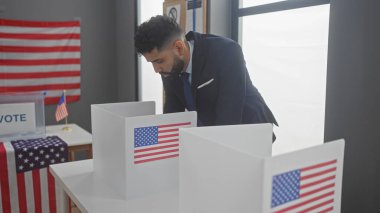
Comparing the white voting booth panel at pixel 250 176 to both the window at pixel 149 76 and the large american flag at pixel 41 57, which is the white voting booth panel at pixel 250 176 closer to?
the window at pixel 149 76

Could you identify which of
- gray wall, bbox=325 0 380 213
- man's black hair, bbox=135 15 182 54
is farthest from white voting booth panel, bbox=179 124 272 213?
gray wall, bbox=325 0 380 213

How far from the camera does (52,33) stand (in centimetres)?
378

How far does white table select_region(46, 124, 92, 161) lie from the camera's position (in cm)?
263

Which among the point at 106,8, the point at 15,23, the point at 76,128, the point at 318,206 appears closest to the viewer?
the point at 318,206

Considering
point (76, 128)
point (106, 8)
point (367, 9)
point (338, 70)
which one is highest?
point (106, 8)

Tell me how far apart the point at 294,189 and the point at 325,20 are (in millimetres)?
1396

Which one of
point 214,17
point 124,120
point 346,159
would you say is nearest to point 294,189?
point 124,120

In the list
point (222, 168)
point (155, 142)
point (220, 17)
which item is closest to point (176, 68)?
point (155, 142)

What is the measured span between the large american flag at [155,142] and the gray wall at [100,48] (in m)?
→ 2.56

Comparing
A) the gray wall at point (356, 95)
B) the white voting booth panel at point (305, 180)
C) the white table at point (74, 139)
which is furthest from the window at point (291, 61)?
the white table at point (74, 139)

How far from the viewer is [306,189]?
83 centimetres

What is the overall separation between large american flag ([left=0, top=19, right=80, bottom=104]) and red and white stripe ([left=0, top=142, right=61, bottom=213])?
141 cm

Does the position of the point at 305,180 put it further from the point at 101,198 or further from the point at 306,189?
the point at 101,198

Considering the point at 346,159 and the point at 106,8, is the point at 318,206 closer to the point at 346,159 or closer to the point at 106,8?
the point at 346,159
